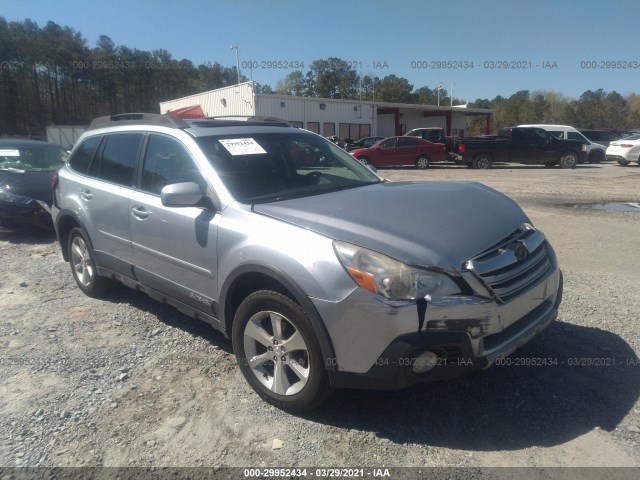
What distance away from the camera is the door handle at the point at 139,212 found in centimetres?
378

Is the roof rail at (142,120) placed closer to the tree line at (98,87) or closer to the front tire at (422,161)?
the front tire at (422,161)

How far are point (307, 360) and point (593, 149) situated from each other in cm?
2577

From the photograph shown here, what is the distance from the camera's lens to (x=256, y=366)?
9.99ft

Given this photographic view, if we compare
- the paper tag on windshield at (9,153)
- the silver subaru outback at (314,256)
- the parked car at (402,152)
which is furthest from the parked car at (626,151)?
the paper tag on windshield at (9,153)

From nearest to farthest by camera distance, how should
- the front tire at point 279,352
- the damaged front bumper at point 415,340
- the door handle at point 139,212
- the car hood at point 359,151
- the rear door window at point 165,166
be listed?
1. the damaged front bumper at point 415,340
2. the front tire at point 279,352
3. the rear door window at point 165,166
4. the door handle at point 139,212
5. the car hood at point 359,151

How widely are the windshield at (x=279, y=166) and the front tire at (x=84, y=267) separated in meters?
2.08

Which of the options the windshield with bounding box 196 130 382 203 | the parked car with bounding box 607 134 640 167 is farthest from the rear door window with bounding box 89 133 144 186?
the parked car with bounding box 607 134 640 167

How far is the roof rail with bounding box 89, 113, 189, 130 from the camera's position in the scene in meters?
3.90

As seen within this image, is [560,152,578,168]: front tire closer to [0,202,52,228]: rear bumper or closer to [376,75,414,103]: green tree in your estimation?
[0,202,52,228]: rear bumper

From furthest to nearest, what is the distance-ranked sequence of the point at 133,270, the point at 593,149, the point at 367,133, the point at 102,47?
the point at 102,47 < the point at 367,133 < the point at 593,149 < the point at 133,270

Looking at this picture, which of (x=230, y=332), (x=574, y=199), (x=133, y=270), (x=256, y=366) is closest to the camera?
(x=256, y=366)

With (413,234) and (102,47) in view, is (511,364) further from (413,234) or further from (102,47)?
(102,47)

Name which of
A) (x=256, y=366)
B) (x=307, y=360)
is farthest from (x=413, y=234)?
(x=256, y=366)

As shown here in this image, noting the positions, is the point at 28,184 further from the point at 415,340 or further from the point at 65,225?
the point at 415,340
